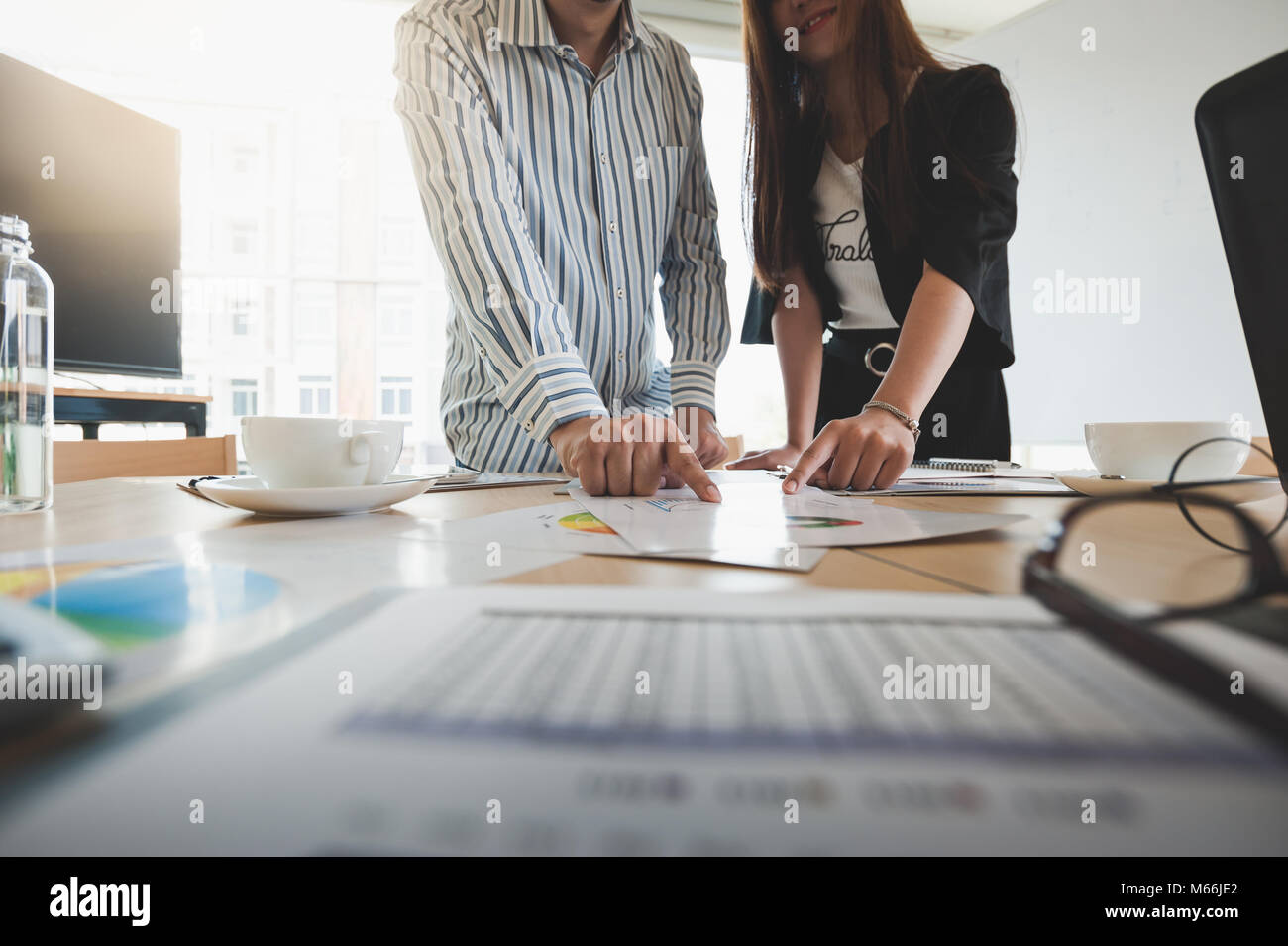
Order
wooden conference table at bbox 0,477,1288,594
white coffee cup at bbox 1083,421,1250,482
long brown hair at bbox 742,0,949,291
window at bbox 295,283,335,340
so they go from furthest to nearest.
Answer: window at bbox 295,283,335,340
long brown hair at bbox 742,0,949,291
white coffee cup at bbox 1083,421,1250,482
wooden conference table at bbox 0,477,1288,594

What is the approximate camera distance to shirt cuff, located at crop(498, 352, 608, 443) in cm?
72

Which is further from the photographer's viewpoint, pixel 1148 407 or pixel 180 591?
pixel 1148 407

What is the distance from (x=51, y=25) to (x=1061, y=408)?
4.09 metres

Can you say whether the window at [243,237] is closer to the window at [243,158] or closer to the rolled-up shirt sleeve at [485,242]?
the window at [243,158]

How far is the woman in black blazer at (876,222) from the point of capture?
0.92m

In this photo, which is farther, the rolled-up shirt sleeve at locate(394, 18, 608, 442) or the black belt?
the black belt

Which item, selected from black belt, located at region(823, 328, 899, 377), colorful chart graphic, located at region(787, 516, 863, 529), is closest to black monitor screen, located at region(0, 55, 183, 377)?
black belt, located at region(823, 328, 899, 377)

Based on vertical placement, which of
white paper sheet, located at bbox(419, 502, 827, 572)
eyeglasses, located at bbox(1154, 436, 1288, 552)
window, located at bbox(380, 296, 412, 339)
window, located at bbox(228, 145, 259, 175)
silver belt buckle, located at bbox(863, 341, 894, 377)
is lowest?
white paper sheet, located at bbox(419, 502, 827, 572)

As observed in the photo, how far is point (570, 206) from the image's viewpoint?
3.45 ft

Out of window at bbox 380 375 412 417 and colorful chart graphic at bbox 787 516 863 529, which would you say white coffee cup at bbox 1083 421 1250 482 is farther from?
window at bbox 380 375 412 417

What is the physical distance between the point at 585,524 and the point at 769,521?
0.11m

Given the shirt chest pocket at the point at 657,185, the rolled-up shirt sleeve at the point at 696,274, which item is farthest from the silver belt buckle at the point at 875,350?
the shirt chest pocket at the point at 657,185

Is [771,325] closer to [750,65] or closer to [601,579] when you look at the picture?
[750,65]
